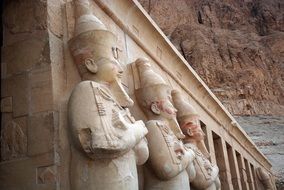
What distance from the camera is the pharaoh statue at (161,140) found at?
3775 mm

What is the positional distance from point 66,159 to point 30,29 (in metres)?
1.16

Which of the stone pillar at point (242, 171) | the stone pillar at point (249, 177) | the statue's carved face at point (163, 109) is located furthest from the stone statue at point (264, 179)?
the statue's carved face at point (163, 109)

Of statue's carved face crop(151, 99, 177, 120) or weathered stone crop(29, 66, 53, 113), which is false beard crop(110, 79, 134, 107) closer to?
weathered stone crop(29, 66, 53, 113)

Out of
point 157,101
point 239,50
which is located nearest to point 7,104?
point 157,101

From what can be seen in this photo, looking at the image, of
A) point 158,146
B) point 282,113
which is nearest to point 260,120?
point 282,113

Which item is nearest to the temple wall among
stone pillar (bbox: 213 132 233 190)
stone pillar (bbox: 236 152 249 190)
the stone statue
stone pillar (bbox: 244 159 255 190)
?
stone pillar (bbox: 213 132 233 190)

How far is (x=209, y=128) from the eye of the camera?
756 cm

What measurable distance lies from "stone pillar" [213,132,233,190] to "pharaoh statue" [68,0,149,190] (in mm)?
4731

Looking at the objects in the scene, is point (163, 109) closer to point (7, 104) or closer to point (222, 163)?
point (7, 104)

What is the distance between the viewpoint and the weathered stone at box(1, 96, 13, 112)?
3277 mm

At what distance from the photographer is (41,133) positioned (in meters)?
3.04

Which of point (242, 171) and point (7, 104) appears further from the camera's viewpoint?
point (242, 171)

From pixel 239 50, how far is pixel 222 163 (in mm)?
17362

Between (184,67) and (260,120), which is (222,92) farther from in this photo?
(184,67)
